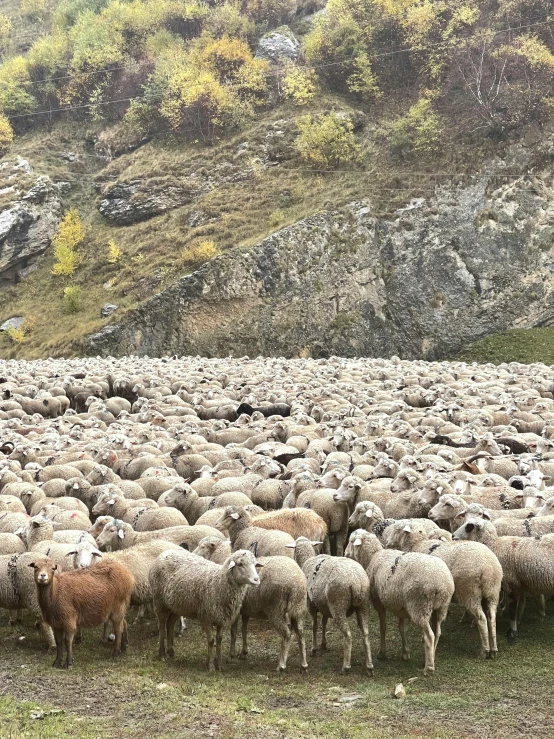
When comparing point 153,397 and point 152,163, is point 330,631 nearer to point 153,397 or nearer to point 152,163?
point 153,397

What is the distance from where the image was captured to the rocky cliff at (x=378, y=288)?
174ft

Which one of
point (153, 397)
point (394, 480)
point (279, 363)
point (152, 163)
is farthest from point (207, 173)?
point (394, 480)

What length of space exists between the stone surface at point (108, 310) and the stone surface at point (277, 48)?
126ft

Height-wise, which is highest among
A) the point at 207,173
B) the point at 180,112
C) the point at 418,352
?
the point at 180,112

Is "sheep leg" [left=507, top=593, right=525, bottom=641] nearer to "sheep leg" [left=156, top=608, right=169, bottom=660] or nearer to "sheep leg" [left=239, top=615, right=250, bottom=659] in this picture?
"sheep leg" [left=239, top=615, right=250, bottom=659]

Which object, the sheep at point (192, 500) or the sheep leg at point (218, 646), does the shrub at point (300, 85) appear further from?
the sheep leg at point (218, 646)

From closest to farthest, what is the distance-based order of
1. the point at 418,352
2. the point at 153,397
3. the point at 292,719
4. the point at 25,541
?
the point at 292,719 → the point at 25,541 → the point at 153,397 → the point at 418,352

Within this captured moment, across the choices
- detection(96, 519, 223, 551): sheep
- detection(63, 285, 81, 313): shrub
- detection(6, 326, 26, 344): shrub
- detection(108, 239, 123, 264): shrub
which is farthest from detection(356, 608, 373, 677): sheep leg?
detection(108, 239, 123, 264): shrub

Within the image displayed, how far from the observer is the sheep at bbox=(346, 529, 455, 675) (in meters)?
8.98

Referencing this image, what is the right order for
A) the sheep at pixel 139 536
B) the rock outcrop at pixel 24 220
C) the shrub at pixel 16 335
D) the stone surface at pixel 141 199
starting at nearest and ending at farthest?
the sheep at pixel 139 536 < the shrub at pixel 16 335 < the stone surface at pixel 141 199 < the rock outcrop at pixel 24 220

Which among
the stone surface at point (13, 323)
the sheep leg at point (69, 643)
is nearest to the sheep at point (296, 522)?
the sheep leg at point (69, 643)

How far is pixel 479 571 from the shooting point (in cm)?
928

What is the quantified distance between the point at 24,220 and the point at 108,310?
19442 millimetres

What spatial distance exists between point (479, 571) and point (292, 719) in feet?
9.88
